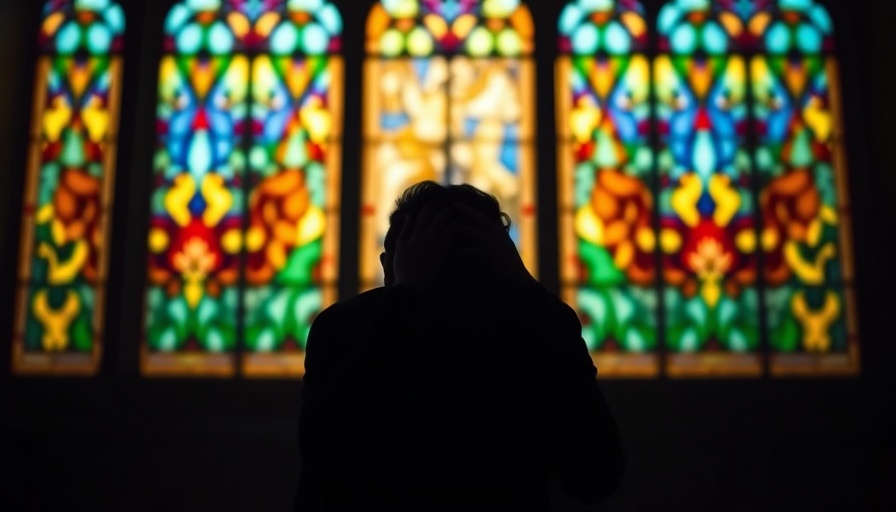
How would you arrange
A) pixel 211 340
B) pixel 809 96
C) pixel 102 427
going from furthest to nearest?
pixel 809 96 → pixel 211 340 → pixel 102 427

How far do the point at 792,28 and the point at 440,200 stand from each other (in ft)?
9.00

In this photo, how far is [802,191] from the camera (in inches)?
140

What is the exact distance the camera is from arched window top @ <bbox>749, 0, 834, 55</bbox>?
3705mm

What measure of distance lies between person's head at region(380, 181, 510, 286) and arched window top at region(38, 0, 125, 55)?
2.60 m

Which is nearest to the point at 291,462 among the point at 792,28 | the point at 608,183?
the point at 608,183

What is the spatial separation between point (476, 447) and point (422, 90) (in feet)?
8.41

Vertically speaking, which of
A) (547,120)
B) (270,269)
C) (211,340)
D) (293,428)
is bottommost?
(293,428)

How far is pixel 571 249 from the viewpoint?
3500mm

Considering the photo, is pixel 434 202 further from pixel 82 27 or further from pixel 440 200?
pixel 82 27

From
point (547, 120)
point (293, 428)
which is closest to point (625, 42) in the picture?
point (547, 120)

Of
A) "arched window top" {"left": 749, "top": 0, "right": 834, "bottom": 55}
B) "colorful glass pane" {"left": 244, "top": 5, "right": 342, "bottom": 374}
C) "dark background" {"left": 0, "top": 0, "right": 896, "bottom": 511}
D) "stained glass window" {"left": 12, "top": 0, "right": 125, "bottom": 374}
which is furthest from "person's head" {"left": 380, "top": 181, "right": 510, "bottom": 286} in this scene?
"arched window top" {"left": 749, "top": 0, "right": 834, "bottom": 55}

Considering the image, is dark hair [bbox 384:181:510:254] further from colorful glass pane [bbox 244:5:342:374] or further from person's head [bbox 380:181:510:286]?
colorful glass pane [bbox 244:5:342:374]

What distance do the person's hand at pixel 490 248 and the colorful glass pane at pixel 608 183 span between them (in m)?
2.08

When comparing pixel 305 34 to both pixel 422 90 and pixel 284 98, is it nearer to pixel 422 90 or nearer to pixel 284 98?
pixel 284 98
